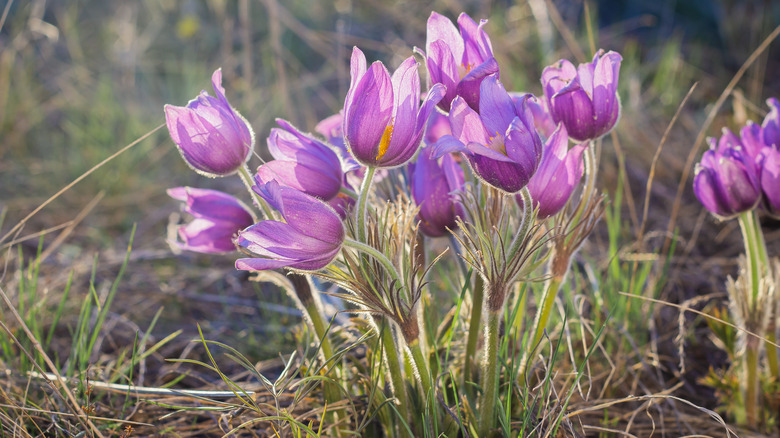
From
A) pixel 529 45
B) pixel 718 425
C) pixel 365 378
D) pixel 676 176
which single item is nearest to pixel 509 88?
pixel 676 176

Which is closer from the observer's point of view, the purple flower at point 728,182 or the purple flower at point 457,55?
the purple flower at point 457,55

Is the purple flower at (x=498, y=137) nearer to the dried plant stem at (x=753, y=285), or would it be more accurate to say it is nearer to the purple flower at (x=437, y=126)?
the purple flower at (x=437, y=126)

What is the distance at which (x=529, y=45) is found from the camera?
3.77 m

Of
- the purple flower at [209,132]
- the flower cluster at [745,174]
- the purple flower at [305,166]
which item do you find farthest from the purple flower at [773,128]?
the purple flower at [209,132]

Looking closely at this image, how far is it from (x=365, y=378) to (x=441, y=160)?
0.42 m

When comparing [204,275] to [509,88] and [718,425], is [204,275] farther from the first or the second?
[718,425]

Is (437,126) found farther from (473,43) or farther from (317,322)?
(317,322)

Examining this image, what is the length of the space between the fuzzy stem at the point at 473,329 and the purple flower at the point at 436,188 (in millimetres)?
136

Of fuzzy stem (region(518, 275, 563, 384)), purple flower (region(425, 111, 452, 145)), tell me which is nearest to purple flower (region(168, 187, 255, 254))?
purple flower (region(425, 111, 452, 145))

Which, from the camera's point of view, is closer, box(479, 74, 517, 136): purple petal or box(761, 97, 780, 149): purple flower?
box(479, 74, 517, 136): purple petal

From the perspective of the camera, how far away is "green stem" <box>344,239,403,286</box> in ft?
2.90

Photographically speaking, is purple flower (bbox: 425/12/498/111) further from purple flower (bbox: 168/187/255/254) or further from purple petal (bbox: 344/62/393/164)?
purple flower (bbox: 168/187/255/254)

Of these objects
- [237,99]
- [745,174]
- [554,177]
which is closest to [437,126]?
[554,177]

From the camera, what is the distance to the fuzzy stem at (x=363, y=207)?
914 millimetres
